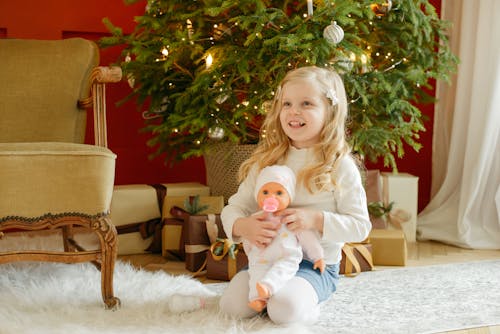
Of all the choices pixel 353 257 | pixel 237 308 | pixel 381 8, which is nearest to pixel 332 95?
pixel 237 308

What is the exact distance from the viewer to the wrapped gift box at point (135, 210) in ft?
8.29

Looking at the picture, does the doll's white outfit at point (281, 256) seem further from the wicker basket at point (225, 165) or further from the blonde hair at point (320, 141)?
the wicker basket at point (225, 165)

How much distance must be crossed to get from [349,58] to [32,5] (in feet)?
5.14

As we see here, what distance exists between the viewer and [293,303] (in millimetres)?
1556

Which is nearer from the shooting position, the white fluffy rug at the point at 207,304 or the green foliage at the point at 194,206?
the white fluffy rug at the point at 207,304

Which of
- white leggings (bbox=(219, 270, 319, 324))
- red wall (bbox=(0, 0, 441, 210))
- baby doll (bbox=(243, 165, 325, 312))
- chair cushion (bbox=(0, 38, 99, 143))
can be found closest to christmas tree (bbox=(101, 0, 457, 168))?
chair cushion (bbox=(0, 38, 99, 143))

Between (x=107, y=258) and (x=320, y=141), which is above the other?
(x=320, y=141)

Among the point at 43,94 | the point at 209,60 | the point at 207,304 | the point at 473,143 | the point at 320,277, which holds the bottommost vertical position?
the point at 207,304

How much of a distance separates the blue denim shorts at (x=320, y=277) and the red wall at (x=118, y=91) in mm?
1472

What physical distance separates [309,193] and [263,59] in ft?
2.63

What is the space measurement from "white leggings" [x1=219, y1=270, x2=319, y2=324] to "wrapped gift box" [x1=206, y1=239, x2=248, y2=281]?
0.42 m

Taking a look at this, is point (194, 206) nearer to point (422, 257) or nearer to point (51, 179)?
point (51, 179)

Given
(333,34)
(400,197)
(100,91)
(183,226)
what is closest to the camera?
(100,91)

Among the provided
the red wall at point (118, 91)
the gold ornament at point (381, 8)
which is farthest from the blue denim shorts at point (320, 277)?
the red wall at point (118, 91)
